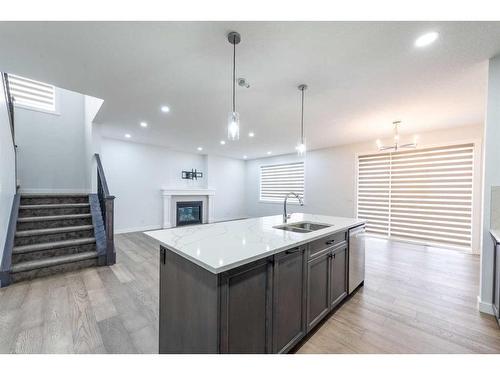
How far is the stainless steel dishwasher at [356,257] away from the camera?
2362mm

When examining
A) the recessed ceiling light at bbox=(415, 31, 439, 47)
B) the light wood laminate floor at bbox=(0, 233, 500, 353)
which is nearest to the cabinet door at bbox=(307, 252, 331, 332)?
the light wood laminate floor at bbox=(0, 233, 500, 353)

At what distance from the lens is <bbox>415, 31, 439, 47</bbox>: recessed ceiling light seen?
1.66 m

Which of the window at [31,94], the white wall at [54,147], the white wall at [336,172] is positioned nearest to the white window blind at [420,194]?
the white wall at [336,172]

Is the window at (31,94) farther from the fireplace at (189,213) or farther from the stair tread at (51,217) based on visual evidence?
the fireplace at (189,213)

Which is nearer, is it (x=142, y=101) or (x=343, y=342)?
(x=343, y=342)

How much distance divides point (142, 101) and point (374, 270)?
174 inches

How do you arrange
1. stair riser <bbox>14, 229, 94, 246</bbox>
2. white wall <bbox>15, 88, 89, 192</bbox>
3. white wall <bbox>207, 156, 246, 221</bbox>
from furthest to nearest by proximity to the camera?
1. white wall <bbox>207, 156, 246, 221</bbox>
2. white wall <bbox>15, 88, 89, 192</bbox>
3. stair riser <bbox>14, 229, 94, 246</bbox>

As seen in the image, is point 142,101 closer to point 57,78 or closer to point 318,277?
point 57,78

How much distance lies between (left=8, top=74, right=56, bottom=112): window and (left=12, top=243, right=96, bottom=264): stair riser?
3.54 m

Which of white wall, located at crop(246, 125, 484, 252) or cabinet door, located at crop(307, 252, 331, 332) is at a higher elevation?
white wall, located at crop(246, 125, 484, 252)

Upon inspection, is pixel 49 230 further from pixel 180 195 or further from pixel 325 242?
pixel 325 242

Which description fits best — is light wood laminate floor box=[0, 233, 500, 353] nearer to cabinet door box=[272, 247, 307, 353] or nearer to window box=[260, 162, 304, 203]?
cabinet door box=[272, 247, 307, 353]
